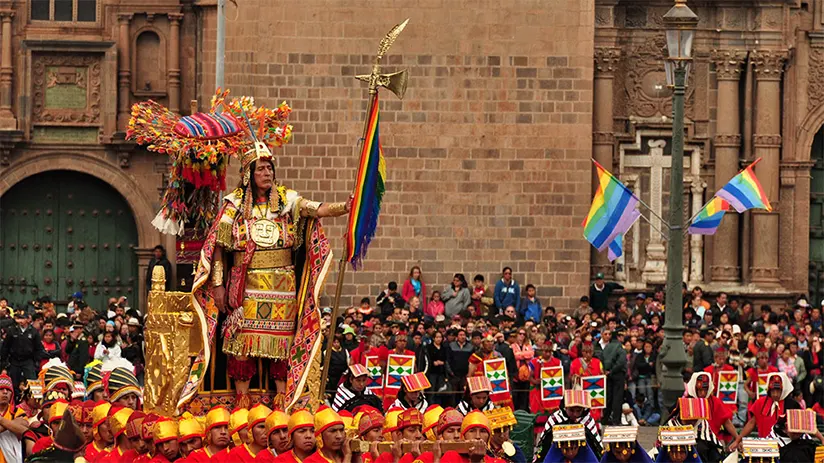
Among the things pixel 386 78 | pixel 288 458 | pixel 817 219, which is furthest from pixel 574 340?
pixel 288 458

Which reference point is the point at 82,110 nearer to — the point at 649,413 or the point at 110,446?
the point at 649,413

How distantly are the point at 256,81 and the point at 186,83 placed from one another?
59.4 inches

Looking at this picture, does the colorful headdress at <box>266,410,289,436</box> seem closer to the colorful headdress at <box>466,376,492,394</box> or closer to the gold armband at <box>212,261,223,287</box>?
the gold armband at <box>212,261,223,287</box>

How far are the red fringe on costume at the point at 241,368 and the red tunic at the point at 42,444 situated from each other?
1.70 metres

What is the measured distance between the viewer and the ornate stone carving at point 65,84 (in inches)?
1400

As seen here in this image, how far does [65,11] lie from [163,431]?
64.6 ft

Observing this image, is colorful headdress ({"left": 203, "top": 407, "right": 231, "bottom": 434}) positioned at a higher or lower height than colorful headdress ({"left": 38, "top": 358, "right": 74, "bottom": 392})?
lower

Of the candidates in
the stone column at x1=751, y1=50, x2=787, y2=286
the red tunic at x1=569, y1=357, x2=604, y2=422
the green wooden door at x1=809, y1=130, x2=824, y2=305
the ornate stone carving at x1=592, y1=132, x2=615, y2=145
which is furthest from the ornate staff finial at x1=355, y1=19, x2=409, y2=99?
the green wooden door at x1=809, y1=130, x2=824, y2=305

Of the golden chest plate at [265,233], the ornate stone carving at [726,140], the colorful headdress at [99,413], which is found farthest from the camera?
the ornate stone carving at [726,140]

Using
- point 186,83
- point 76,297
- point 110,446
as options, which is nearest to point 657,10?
point 186,83

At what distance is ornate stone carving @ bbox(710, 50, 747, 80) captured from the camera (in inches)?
1432

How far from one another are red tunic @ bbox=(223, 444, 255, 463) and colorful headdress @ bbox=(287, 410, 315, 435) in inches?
24.4

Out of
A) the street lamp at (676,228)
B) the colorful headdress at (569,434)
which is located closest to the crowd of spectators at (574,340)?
the street lamp at (676,228)

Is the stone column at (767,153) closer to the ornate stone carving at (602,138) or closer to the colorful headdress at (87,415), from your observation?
the ornate stone carving at (602,138)
